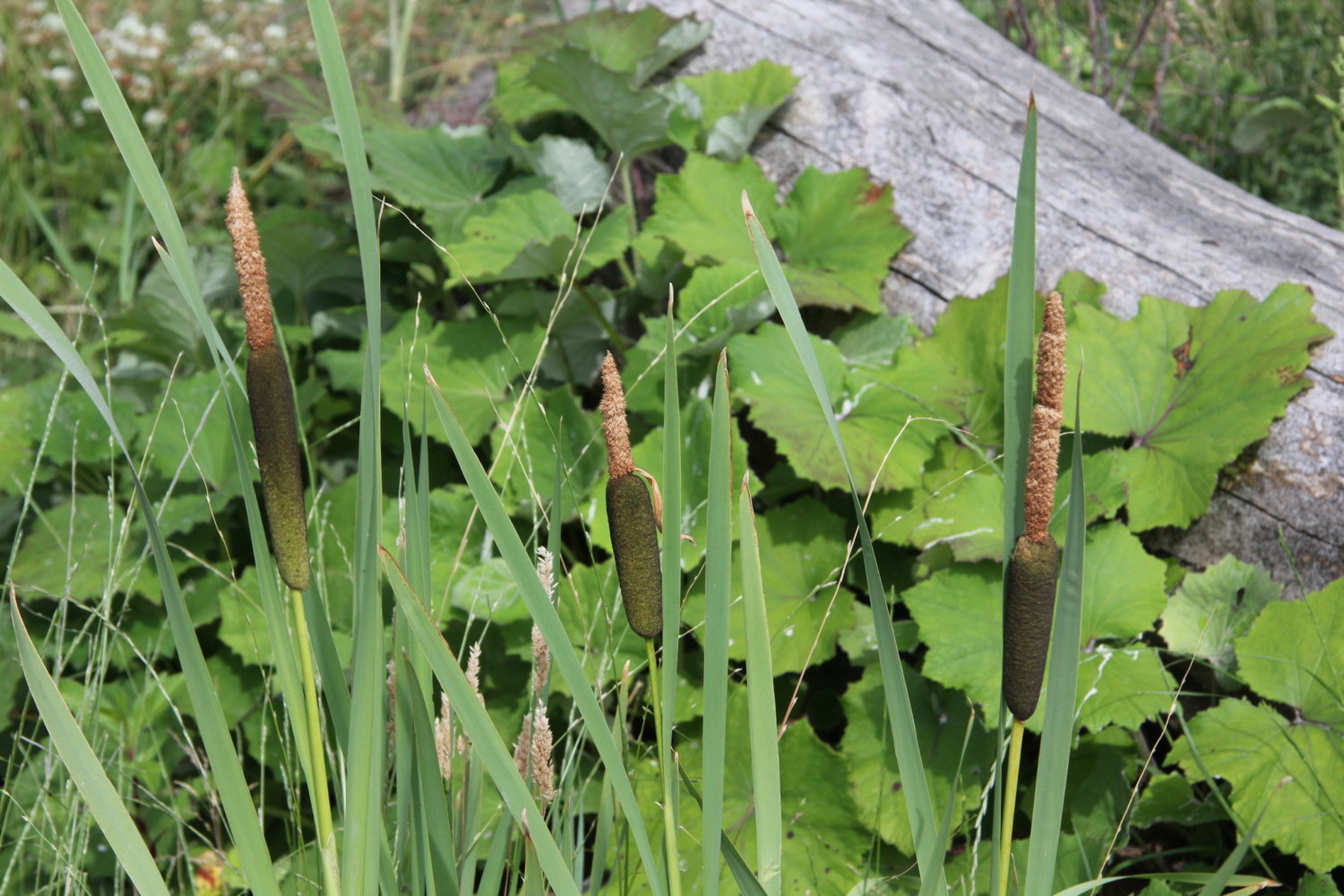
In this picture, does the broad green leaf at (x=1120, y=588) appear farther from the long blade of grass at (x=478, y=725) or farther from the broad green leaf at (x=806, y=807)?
the long blade of grass at (x=478, y=725)

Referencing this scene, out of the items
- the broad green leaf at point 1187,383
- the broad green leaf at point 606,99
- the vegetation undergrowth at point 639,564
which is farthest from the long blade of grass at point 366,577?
the broad green leaf at point 606,99

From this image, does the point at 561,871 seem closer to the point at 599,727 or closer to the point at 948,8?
the point at 599,727

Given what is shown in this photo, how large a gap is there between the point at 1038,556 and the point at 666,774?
0.28m

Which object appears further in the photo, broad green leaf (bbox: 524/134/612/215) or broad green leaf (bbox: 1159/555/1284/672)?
broad green leaf (bbox: 524/134/612/215)

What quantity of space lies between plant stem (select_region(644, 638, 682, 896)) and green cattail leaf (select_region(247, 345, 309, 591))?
242 millimetres

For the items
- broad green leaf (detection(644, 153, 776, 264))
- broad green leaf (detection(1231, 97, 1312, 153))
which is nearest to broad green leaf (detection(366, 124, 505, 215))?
broad green leaf (detection(644, 153, 776, 264))

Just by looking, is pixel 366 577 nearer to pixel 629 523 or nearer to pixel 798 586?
pixel 629 523

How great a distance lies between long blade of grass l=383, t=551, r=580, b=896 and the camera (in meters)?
0.66

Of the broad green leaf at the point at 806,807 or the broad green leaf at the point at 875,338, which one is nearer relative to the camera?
the broad green leaf at the point at 806,807

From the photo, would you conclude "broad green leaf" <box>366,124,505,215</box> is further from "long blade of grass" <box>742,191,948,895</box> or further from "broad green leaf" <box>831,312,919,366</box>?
"long blade of grass" <box>742,191,948,895</box>

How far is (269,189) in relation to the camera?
343 cm

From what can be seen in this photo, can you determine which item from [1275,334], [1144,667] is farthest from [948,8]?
[1144,667]

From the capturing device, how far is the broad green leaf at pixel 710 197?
189 centimetres

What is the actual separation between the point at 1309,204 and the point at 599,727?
312 centimetres
